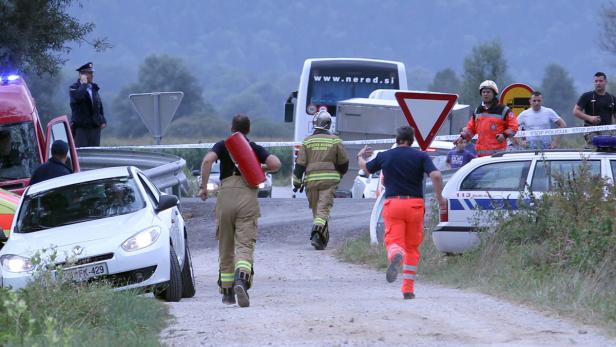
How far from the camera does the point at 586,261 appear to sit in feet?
41.1

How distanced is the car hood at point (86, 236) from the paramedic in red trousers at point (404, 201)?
7.15ft

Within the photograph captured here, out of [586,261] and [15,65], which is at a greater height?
[15,65]

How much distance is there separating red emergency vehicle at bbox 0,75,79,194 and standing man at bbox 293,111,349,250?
2883mm

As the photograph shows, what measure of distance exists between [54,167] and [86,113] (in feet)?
26.2

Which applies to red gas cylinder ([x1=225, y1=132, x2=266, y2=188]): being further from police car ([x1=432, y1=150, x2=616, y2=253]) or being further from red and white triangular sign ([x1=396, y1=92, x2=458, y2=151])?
red and white triangular sign ([x1=396, y1=92, x2=458, y2=151])

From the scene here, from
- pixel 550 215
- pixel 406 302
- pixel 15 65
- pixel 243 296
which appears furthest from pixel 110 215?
pixel 15 65

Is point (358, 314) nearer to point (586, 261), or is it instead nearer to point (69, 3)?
point (586, 261)

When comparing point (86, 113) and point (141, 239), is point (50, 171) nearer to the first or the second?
point (141, 239)

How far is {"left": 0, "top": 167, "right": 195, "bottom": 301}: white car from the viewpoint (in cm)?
1222

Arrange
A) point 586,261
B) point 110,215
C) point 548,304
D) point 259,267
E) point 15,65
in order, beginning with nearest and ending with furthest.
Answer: point 548,304 < point 586,261 < point 110,215 < point 259,267 < point 15,65

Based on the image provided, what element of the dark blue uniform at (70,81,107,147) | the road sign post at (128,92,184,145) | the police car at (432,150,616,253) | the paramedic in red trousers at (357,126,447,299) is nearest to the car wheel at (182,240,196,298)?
the paramedic in red trousers at (357,126,447,299)

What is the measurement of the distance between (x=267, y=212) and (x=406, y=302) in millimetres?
12207

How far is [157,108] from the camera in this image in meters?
26.0

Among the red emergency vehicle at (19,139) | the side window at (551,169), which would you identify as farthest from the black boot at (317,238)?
the side window at (551,169)
